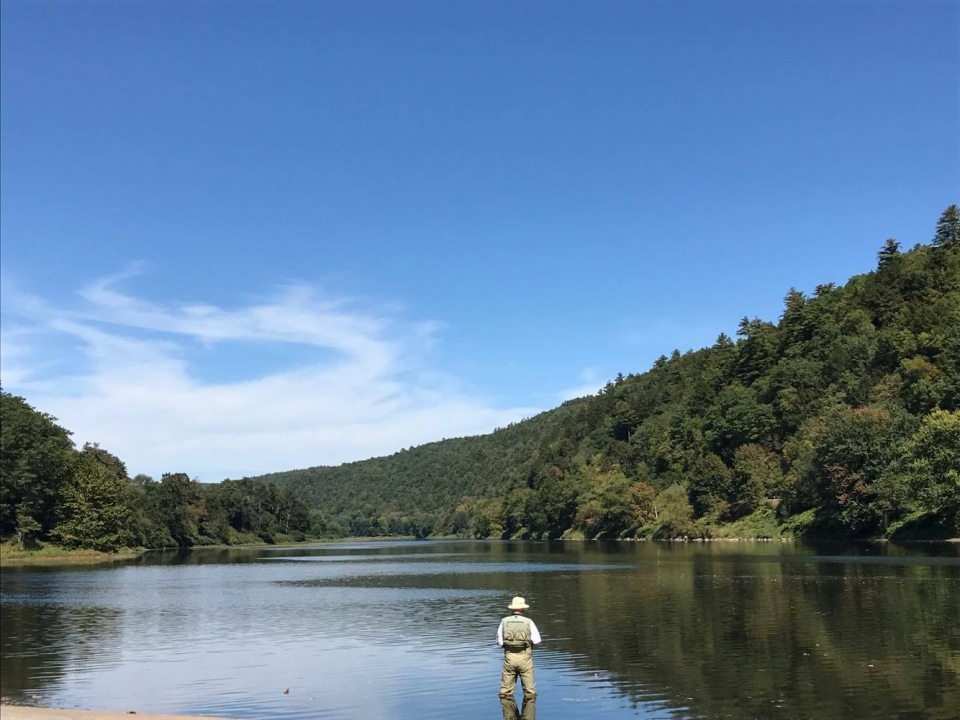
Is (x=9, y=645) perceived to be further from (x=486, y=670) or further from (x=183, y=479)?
(x=183, y=479)

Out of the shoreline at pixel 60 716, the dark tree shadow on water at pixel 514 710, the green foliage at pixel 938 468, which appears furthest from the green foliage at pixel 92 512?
the dark tree shadow on water at pixel 514 710

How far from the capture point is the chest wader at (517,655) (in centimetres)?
1752

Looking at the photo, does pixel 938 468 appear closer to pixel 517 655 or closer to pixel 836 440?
pixel 836 440

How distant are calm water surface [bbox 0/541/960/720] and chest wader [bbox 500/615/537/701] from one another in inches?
109

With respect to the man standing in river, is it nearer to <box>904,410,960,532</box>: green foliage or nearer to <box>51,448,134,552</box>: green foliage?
<box>904,410,960,532</box>: green foliage

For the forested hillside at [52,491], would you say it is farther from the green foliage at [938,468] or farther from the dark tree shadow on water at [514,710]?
the dark tree shadow on water at [514,710]

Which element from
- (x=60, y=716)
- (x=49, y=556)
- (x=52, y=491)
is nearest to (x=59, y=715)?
(x=60, y=716)

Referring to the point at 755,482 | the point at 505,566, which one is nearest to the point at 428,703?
the point at 505,566

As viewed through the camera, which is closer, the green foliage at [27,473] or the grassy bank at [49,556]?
the grassy bank at [49,556]

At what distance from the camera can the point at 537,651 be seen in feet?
Answer: 96.0

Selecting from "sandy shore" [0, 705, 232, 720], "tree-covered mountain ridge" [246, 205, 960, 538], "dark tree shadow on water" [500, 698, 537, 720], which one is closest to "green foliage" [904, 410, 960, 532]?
"tree-covered mountain ridge" [246, 205, 960, 538]

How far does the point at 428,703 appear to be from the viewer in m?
21.7

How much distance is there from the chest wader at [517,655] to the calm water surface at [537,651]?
2.77 meters

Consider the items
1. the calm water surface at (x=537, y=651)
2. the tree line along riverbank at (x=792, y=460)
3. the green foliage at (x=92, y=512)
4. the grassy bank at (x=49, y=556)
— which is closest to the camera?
the calm water surface at (x=537, y=651)
